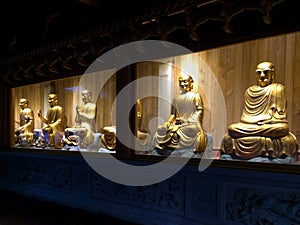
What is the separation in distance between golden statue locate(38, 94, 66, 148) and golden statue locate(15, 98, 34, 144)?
0.91 feet

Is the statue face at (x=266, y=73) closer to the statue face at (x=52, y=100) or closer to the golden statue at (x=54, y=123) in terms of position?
the golden statue at (x=54, y=123)

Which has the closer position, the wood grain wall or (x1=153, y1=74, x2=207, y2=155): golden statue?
the wood grain wall

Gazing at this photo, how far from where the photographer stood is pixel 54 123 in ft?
10.0

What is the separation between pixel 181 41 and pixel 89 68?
3.29ft

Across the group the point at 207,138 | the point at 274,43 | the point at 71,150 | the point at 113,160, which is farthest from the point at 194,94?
the point at 71,150

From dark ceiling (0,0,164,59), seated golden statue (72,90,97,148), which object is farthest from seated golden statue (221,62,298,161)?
seated golden statue (72,90,97,148)

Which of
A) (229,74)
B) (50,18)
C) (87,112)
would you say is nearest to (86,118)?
(87,112)

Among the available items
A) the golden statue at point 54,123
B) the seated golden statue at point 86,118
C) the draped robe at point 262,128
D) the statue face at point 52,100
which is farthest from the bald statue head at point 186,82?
the statue face at point 52,100

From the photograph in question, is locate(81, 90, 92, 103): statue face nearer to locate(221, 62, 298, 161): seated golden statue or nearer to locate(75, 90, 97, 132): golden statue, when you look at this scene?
locate(75, 90, 97, 132): golden statue

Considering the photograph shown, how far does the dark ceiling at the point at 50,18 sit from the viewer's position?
7.34 feet

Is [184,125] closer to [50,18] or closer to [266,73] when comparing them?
[266,73]

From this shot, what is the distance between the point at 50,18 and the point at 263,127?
7.77 feet

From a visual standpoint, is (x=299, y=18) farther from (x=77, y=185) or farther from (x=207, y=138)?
(x=77, y=185)

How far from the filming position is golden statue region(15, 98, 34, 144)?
130 inches
